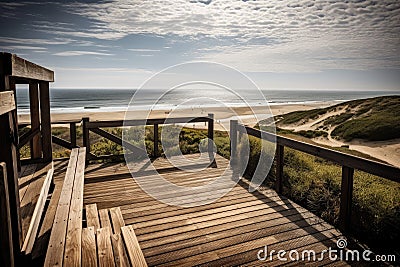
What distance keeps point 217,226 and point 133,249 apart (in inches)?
55.4

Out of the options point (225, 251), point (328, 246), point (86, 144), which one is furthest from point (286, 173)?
point (86, 144)

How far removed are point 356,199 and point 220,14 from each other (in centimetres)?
740

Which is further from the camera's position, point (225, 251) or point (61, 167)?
point (61, 167)

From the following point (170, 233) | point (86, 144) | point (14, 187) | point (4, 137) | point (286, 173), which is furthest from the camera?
point (86, 144)

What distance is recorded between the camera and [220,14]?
9.20m

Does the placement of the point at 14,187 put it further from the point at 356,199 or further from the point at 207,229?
the point at 356,199

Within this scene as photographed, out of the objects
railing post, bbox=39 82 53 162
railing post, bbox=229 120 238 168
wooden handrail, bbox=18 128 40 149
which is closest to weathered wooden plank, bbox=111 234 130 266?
wooden handrail, bbox=18 128 40 149

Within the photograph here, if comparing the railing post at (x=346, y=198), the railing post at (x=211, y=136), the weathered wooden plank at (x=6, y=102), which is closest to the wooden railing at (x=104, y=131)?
the railing post at (x=211, y=136)

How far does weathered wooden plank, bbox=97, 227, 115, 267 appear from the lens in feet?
5.95

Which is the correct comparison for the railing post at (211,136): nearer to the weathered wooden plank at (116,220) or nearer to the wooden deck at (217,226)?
the wooden deck at (217,226)

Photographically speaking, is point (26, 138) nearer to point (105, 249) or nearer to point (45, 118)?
point (45, 118)

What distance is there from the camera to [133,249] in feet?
6.65

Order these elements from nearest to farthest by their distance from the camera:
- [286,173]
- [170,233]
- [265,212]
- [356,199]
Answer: [170,233] < [356,199] < [265,212] < [286,173]

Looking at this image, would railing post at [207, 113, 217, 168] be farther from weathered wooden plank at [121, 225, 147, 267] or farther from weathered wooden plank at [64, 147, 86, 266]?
weathered wooden plank at [121, 225, 147, 267]
